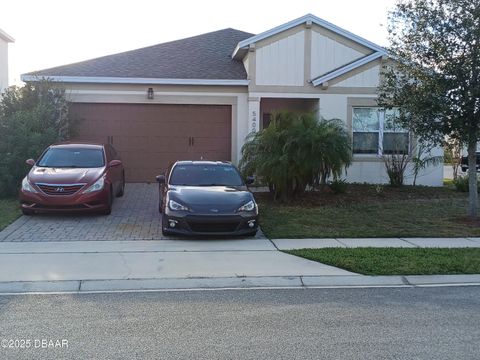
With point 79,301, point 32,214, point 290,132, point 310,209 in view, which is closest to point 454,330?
point 79,301

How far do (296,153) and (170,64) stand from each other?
716cm

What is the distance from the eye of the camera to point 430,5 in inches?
415

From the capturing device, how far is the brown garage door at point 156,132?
17062 millimetres

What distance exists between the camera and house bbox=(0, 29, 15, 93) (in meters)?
24.5

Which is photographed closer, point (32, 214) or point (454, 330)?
point (454, 330)

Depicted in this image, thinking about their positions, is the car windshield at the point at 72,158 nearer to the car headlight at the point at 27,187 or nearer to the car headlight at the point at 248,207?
the car headlight at the point at 27,187

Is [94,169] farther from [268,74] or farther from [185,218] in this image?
[268,74]

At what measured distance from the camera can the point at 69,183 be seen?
1108cm

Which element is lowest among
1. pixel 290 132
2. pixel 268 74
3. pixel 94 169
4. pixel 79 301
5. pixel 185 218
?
pixel 79 301

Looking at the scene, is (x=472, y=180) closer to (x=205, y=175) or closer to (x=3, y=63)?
(x=205, y=175)

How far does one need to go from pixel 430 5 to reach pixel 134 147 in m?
10.2

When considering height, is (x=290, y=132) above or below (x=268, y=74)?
below

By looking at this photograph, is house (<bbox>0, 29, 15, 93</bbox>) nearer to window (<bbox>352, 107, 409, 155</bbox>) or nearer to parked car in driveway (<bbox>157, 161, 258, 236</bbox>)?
window (<bbox>352, 107, 409, 155</bbox>)

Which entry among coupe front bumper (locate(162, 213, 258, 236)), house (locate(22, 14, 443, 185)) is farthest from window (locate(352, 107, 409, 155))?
coupe front bumper (locate(162, 213, 258, 236))
